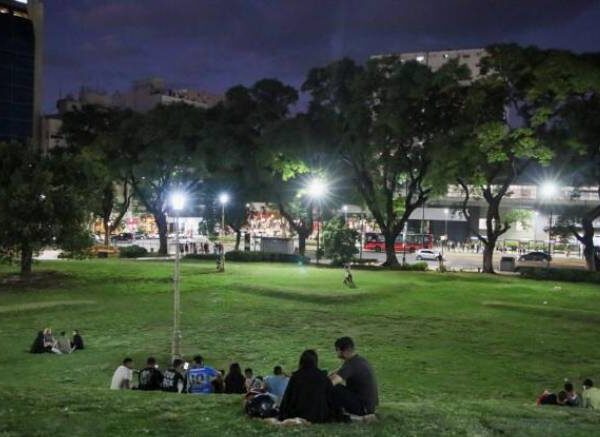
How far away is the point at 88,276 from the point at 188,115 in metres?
20.8

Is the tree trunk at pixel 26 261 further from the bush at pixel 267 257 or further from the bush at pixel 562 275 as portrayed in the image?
the bush at pixel 562 275

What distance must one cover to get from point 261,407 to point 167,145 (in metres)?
47.6

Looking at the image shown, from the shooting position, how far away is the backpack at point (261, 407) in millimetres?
9734

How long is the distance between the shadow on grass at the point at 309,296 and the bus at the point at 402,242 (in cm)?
4141

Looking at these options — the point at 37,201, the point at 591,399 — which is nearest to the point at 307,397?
the point at 591,399

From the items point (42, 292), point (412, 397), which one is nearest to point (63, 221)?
point (42, 292)

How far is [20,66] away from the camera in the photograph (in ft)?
365

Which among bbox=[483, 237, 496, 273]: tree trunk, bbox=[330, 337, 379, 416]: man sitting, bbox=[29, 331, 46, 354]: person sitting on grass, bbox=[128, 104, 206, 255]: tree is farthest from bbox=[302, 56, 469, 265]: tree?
bbox=[330, 337, 379, 416]: man sitting

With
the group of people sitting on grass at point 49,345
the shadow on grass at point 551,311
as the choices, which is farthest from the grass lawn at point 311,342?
the group of people sitting on grass at point 49,345

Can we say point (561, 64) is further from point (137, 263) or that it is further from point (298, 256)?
point (137, 263)

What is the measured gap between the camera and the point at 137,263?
47.2 m

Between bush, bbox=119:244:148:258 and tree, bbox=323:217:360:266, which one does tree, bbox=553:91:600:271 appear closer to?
tree, bbox=323:217:360:266

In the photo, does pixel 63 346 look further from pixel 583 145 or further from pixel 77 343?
pixel 583 145

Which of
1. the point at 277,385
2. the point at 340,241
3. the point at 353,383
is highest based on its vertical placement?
the point at 340,241
